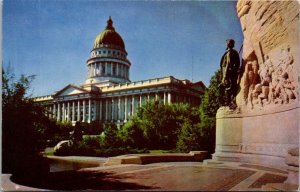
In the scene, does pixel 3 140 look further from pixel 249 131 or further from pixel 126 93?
pixel 126 93

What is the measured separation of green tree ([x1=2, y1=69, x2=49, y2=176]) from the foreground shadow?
0.54 metres

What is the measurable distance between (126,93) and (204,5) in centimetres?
3022

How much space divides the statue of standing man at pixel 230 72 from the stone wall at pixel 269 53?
272 mm

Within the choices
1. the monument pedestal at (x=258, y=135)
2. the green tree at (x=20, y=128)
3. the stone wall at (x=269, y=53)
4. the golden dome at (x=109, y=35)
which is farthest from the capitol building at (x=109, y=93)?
the green tree at (x=20, y=128)

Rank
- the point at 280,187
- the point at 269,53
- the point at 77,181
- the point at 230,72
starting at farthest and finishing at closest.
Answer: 1. the point at 230,72
2. the point at 269,53
3. the point at 77,181
4. the point at 280,187

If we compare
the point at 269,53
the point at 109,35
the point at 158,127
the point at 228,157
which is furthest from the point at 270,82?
the point at 158,127

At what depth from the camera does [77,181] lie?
25.6ft

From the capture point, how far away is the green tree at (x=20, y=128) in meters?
8.98

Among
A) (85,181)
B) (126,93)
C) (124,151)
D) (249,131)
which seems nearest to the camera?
(85,181)

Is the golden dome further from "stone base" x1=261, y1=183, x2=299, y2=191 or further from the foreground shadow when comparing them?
"stone base" x1=261, y1=183, x2=299, y2=191

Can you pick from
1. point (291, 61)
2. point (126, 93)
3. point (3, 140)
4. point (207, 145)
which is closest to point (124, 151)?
point (207, 145)

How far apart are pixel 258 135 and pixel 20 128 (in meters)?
6.98

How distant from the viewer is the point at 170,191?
21.5ft

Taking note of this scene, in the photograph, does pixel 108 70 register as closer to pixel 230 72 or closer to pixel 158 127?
pixel 158 127
